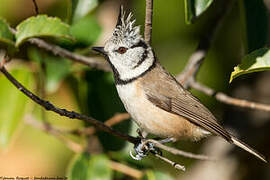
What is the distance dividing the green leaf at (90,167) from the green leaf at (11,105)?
53 centimetres

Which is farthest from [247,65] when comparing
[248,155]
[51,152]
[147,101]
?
[51,152]

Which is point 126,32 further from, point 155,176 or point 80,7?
point 155,176

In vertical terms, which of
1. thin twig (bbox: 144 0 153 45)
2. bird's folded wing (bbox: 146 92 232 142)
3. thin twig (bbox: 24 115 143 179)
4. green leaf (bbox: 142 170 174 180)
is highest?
thin twig (bbox: 144 0 153 45)

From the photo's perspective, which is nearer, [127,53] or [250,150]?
[250,150]

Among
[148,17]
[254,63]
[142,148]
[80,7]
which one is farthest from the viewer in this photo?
[142,148]

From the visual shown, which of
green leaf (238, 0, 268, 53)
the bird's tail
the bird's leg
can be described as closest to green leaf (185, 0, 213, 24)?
green leaf (238, 0, 268, 53)

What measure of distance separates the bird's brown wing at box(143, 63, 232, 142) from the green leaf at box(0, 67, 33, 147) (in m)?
0.95

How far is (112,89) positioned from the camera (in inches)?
140

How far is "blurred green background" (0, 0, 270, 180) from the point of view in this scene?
3512 millimetres

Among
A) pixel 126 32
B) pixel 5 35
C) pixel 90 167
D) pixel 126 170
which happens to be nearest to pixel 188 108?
pixel 126 170

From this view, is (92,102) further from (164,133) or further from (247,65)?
(247,65)

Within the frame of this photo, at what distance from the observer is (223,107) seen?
4.61 meters

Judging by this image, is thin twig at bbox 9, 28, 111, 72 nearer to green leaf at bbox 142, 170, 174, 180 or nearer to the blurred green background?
the blurred green background

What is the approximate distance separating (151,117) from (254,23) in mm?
1045
